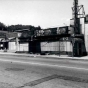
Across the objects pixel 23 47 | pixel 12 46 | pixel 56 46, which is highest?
pixel 12 46

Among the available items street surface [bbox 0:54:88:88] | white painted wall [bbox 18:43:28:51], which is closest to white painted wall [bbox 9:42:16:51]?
white painted wall [bbox 18:43:28:51]

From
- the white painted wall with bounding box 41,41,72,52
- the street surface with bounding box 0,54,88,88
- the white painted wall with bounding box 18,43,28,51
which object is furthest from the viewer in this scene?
the white painted wall with bounding box 18,43,28,51

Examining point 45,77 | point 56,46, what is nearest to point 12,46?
point 56,46

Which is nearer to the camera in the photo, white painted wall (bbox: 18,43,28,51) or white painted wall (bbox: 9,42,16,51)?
white painted wall (bbox: 18,43,28,51)

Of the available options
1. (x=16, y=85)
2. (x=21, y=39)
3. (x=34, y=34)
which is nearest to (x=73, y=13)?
(x=34, y=34)

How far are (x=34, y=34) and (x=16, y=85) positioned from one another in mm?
25344

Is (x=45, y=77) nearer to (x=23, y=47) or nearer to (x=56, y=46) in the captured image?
(x=56, y=46)

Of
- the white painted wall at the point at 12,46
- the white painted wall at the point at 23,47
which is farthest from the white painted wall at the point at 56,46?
the white painted wall at the point at 12,46

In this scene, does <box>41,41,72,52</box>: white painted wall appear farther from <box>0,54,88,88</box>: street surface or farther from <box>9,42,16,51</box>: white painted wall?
<box>0,54,88,88</box>: street surface

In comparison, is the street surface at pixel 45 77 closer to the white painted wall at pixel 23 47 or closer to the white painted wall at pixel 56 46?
the white painted wall at pixel 56 46

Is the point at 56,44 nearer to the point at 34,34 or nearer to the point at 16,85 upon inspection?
the point at 34,34

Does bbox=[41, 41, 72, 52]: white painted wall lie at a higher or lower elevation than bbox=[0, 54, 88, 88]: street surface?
higher

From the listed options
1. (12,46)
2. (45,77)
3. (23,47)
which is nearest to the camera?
(45,77)

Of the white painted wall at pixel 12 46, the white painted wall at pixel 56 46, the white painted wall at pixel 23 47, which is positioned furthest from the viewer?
the white painted wall at pixel 12 46
